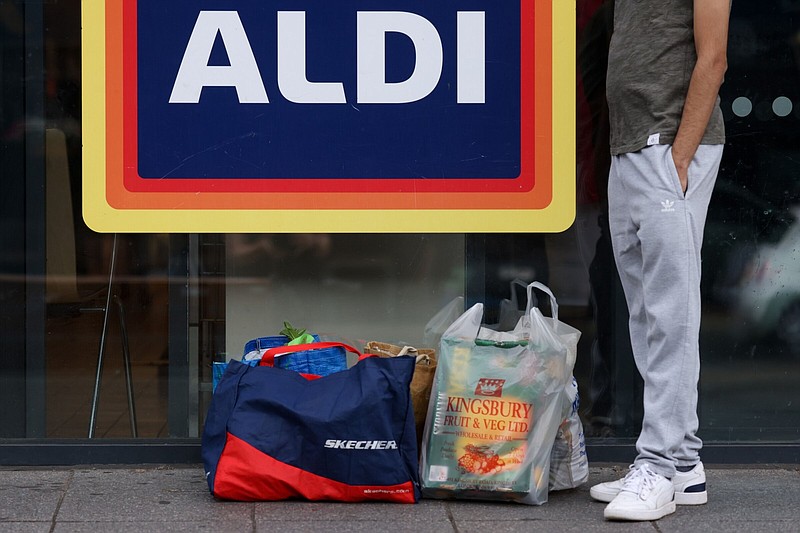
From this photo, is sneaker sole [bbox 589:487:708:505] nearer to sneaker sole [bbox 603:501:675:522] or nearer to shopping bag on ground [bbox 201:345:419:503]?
sneaker sole [bbox 603:501:675:522]

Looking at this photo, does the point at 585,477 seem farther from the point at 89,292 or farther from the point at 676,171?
the point at 89,292

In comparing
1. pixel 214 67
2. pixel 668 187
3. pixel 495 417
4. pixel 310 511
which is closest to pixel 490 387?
pixel 495 417

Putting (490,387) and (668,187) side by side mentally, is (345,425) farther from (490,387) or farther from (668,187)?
(668,187)

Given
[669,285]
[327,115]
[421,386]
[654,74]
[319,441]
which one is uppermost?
[654,74]

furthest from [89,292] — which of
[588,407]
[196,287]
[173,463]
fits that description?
[588,407]

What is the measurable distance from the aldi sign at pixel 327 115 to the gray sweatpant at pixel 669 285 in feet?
1.97

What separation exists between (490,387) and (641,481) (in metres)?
0.57

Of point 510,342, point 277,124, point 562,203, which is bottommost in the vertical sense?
point 510,342

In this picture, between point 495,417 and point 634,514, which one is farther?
point 495,417

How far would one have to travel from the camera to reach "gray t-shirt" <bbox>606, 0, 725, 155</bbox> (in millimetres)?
3564

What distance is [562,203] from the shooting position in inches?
164

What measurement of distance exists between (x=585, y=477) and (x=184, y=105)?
6.45 ft

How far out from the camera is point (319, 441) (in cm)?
360

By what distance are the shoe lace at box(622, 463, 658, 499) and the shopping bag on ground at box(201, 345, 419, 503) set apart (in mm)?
689
